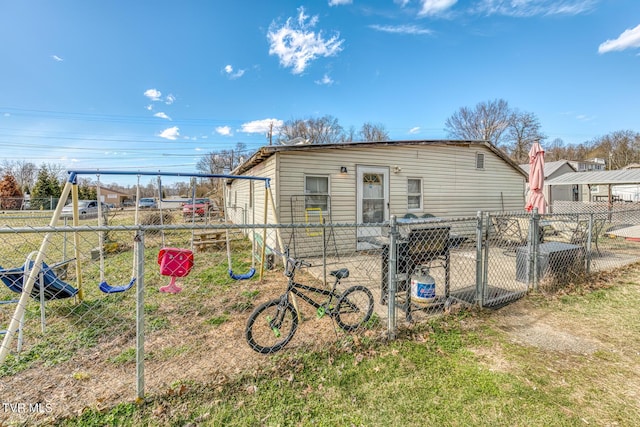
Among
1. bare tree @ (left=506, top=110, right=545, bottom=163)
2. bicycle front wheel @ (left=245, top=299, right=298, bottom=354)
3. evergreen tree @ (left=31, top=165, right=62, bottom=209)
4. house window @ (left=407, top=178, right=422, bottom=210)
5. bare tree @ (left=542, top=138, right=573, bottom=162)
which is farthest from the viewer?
bare tree @ (left=542, top=138, right=573, bottom=162)

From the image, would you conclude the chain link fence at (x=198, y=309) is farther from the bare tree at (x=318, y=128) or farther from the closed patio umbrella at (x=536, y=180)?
the bare tree at (x=318, y=128)

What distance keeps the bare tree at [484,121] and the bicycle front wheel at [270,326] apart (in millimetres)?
35275

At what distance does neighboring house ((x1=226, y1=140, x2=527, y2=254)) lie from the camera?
6.48 meters

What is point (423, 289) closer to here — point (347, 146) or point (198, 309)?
point (198, 309)

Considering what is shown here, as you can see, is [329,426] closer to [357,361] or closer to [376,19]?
[357,361]

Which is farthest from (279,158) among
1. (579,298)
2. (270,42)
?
(270,42)

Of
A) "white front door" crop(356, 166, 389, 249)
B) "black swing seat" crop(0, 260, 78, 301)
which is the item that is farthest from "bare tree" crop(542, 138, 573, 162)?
"black swing seat" crop(0, 260, 78, 301)

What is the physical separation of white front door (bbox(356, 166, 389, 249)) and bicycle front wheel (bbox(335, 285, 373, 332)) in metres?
3.99

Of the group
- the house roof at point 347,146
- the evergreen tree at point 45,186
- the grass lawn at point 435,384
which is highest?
the evergreen tree at point 45,186

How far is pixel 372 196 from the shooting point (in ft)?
24.4

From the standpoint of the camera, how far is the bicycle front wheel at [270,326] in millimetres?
2453

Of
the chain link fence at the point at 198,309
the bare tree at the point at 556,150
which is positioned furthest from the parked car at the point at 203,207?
the bare tree at the point at 556,150

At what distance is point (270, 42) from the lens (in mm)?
14961

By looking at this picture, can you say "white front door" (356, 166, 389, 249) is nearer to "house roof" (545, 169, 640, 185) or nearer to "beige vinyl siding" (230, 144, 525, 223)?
"beige vinyl siding" (230, 144, 525, 223)
